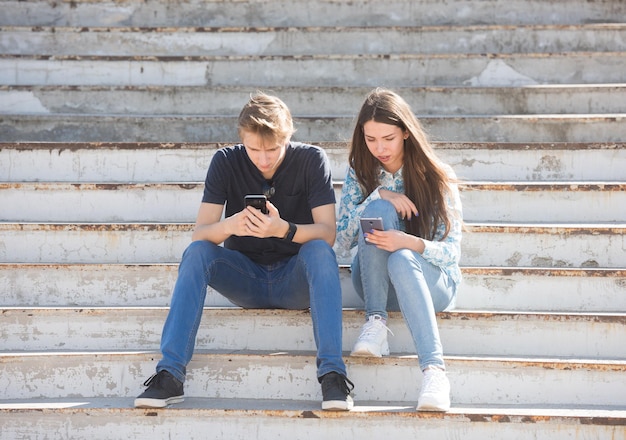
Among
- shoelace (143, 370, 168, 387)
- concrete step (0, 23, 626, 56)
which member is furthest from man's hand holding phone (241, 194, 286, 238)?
concrete step (0, 23, 626, 56)

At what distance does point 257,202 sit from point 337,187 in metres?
0.84

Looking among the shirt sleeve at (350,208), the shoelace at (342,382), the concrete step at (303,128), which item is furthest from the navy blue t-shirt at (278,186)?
the concrete step at (303,128)

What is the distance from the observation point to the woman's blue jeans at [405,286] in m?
2.65

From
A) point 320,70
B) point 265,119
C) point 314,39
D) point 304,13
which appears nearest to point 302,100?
point 320,70

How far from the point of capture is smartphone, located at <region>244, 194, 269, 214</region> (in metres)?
2.76

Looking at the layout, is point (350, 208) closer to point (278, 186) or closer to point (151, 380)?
point (278, 186)

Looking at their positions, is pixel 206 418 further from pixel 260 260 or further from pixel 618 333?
pixel 618 333

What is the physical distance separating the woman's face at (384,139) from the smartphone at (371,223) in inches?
11.9

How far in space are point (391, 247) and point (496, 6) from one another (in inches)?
106

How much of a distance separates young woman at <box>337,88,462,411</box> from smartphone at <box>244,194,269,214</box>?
35 centimetres

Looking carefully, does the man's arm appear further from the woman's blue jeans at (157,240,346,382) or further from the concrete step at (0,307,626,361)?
the concrete step at (0,307,626,361)

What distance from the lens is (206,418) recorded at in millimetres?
2646

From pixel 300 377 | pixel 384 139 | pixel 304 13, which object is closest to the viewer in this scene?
pixel 300 377

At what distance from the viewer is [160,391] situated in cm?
262
